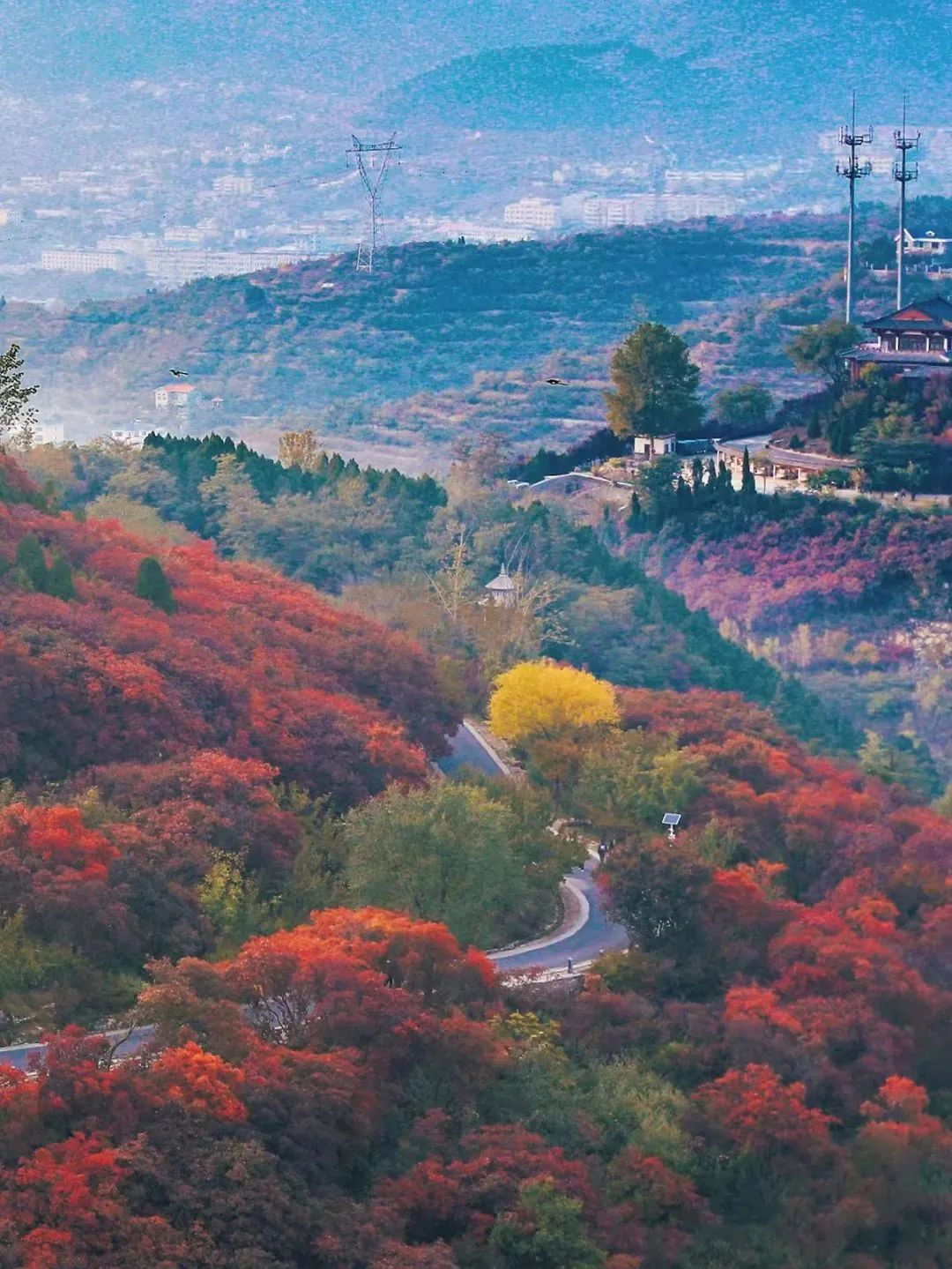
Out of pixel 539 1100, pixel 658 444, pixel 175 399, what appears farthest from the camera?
A: pixel 175 399

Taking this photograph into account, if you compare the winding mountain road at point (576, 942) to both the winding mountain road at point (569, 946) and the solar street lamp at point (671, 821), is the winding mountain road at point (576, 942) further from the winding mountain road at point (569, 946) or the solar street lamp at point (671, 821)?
the solar street lamp at point (671, 821)

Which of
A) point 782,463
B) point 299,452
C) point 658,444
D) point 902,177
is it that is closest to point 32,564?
point 299,452

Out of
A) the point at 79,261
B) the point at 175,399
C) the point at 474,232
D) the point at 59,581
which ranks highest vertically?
the point at 59,581

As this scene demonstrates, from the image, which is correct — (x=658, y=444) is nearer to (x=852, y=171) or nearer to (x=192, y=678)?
(x=852, y=171)

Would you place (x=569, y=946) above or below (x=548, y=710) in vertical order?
below

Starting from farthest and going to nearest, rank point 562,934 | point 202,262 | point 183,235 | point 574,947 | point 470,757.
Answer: point 183,235, point 202,262, point 470,757, point 562,934, point 574,947

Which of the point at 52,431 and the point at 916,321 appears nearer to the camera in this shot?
the point at 916,321

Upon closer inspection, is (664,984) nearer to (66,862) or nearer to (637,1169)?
(637,1169)

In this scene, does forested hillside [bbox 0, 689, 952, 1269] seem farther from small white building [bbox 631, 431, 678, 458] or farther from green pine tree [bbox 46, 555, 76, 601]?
small white building [bbox 631, 431, 678, 458]
